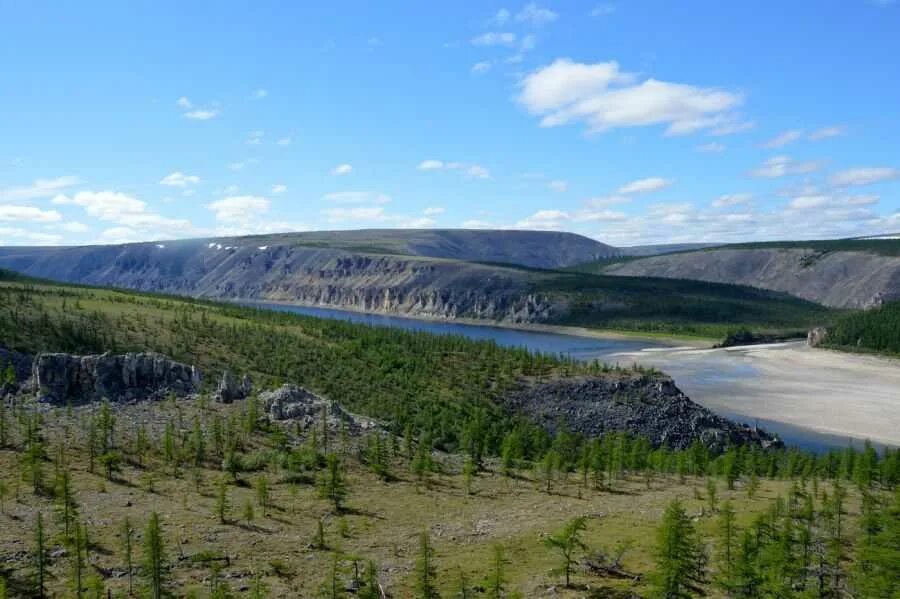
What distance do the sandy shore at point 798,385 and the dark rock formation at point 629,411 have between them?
21971 mm

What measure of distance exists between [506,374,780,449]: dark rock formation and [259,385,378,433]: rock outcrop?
3319 centimetres

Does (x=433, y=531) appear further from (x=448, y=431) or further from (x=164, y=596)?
(x=448, y=431)

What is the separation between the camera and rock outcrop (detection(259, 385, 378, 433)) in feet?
190

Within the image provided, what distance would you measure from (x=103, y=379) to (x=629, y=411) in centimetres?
6199

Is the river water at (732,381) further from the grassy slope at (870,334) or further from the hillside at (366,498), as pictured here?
the hillside at (366,498)

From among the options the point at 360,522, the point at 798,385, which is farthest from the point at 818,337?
the point at 360,522

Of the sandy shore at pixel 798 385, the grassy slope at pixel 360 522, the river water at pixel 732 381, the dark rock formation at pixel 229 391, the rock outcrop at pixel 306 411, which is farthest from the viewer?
the sandy shore at pixel 798 385

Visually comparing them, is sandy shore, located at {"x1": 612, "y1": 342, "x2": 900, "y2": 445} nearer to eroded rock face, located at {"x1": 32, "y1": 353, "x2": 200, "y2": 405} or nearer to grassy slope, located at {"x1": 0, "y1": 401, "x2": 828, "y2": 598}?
grassy slope, located at {"x1": 0, "y1": 401, "x2": 828, "y2": 598}

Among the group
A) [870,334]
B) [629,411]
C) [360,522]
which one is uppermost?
[870,334]

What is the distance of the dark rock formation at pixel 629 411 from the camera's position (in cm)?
8112

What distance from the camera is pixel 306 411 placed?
194 ft

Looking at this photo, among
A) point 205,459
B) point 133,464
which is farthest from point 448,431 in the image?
point 133,464

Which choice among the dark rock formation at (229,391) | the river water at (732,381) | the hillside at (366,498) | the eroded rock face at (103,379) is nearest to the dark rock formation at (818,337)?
the river water at (732,381)

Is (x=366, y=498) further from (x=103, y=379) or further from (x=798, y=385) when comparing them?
(x=798, y=385)
